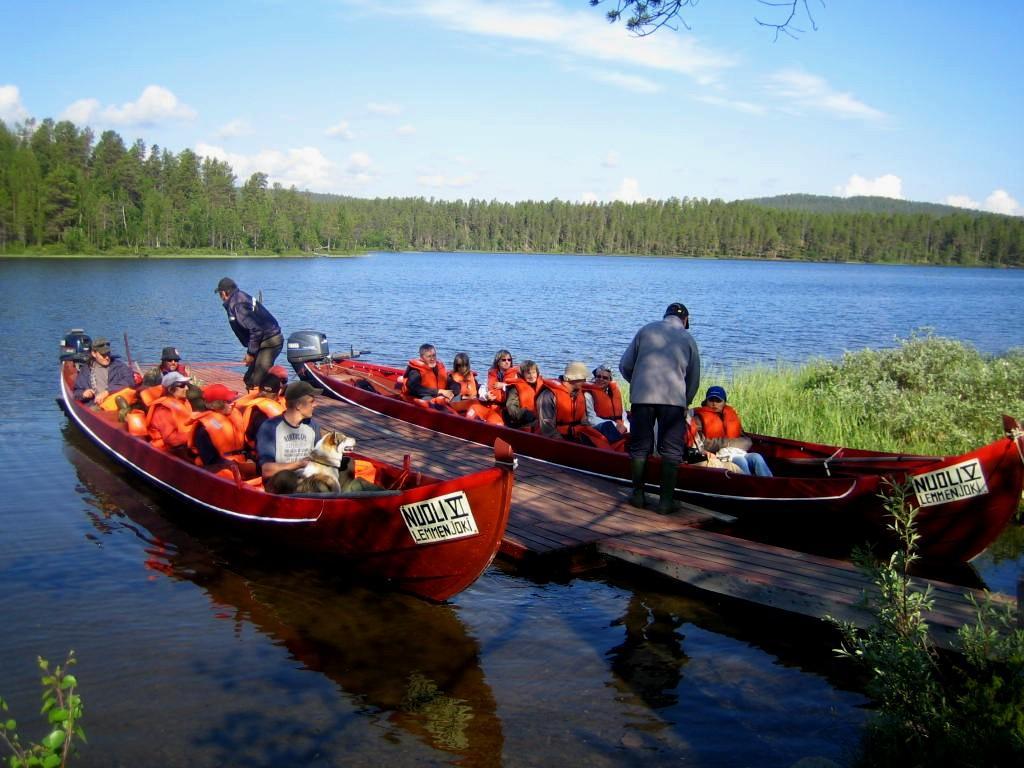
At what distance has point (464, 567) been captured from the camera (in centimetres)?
665

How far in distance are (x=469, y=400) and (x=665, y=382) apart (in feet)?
16.5

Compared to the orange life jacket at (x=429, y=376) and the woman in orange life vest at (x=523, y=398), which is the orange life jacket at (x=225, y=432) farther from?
the orange life jacket at (x=429, y=376)

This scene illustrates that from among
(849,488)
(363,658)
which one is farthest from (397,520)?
(849,488)

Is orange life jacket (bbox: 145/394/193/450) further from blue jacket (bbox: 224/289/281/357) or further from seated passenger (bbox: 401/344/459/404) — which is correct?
seated passenger (bbox: 401/344/459/404)

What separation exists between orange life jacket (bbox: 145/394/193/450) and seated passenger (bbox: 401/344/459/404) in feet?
13.3

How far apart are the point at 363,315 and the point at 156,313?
27.7 ft

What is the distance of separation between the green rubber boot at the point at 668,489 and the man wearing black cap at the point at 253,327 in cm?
608

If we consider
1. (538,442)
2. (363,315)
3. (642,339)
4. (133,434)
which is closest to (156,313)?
(363,315)

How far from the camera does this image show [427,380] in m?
A: 13.4

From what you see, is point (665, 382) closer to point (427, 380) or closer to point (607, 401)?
point (607, 401)

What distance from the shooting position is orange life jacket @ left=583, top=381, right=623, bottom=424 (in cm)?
1162

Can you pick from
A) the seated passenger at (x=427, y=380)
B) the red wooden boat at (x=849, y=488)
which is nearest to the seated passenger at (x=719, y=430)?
the red wooden boat at (x=849, y=488)

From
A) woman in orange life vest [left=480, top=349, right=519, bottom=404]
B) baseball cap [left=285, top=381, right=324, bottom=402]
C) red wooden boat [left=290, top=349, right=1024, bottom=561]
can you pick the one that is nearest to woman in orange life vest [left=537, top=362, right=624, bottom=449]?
red wooden boat [left=290, top=349, right=1024, bottom=561]

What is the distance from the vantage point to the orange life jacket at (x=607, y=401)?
11.6 metres
